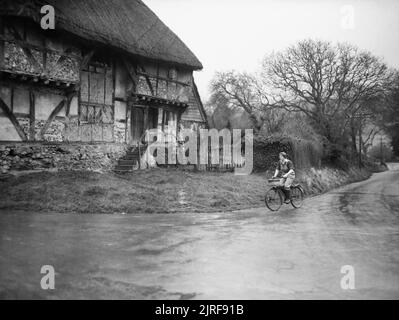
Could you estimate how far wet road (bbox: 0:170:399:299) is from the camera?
Answer: 5238mm

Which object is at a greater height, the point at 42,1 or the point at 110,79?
the point at 42,1

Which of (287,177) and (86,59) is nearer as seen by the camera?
(287,177)

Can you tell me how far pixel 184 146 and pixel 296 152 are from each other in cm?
740

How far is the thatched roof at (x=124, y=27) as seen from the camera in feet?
56.9

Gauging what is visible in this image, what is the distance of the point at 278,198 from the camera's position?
1430 cm

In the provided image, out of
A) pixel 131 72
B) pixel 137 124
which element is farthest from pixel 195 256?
pixel 137 124

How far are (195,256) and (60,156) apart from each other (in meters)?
12.2

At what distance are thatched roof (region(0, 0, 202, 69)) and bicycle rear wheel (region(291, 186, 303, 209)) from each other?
1109 centimetres

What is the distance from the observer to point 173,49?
2397cm

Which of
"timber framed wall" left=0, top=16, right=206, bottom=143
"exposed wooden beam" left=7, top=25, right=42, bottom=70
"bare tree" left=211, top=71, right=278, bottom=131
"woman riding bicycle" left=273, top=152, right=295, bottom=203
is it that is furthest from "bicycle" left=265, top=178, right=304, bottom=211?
"bare tree" left=211, top=71, right=278, bottom=131

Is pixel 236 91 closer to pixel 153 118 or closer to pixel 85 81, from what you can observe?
pixel 153 118

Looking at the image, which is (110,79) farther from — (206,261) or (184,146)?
(206,261)
